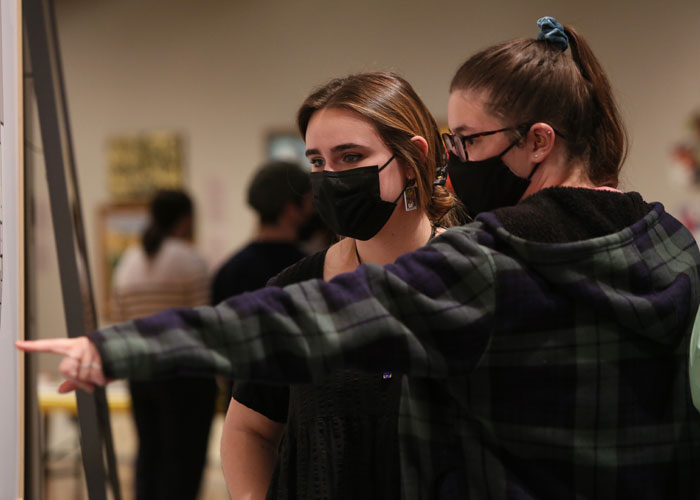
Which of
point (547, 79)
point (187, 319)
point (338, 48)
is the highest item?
point (338, 48)

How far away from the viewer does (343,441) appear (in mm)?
1333

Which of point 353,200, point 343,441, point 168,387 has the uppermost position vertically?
point 353,200

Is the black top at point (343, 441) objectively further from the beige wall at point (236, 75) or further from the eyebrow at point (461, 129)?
the beige wall at point (236, 75)

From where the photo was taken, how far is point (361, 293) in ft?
3.18

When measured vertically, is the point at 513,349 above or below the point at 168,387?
above

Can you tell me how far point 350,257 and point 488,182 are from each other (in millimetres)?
377

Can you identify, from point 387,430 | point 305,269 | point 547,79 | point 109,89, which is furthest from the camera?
point 109,89

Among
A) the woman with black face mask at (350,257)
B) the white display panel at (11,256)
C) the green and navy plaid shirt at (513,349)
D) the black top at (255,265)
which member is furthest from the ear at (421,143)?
the black top at (255,265)

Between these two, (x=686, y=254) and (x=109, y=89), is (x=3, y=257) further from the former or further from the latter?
(x=109, y=89)

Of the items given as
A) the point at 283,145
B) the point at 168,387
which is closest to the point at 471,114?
the point at 168,387

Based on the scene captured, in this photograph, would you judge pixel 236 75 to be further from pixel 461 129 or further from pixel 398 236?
pixel 461 129

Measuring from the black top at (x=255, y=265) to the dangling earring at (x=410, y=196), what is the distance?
1.50 m

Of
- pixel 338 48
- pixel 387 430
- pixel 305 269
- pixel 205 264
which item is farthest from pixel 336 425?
pixel 338 48

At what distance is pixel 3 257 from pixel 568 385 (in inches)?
38.0
